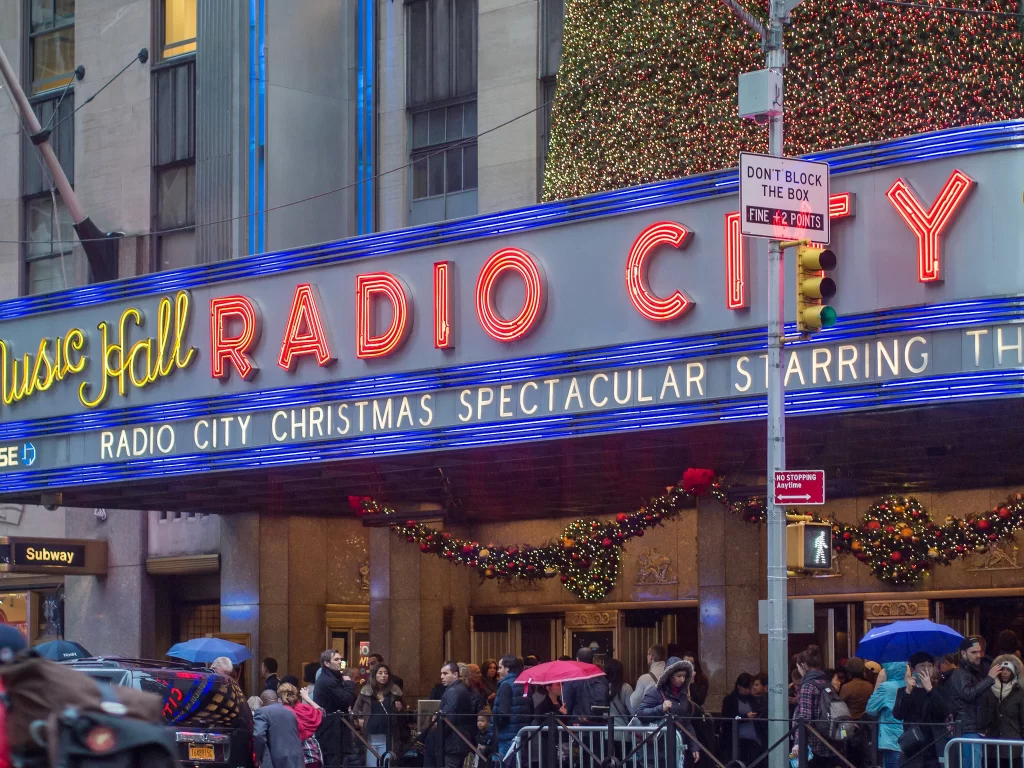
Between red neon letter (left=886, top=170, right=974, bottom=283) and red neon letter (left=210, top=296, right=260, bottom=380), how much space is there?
9.52 m

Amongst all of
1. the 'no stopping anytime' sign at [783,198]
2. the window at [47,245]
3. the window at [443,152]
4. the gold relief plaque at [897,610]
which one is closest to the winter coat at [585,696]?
the 'no stopping anytime' sign at [783,198]

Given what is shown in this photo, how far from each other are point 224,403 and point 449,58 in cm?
902

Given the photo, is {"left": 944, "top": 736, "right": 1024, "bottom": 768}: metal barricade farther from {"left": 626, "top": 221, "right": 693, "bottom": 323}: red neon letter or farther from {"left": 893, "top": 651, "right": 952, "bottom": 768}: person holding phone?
{"left": 626, "top": 221, "right": 693, "bottom": 323}: red neon letter

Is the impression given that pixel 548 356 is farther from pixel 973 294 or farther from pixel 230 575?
pixel 230 575

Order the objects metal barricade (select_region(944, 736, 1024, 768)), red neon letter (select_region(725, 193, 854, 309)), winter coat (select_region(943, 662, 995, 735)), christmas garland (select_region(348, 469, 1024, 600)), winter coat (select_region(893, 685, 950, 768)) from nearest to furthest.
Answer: metal barricade (select_region(944, 736, 1024, 768))
winter coat (select_region(893, 685, 950, 768))
winter coat (select_region(943, 662, 995, 735))
red neon letter (select_region(725, 193, 854, 309))
christmas garland (select_region(348, 469, 1024, 600))

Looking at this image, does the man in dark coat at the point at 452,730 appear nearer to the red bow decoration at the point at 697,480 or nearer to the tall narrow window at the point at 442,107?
the red bow decoration at the point at 697,480

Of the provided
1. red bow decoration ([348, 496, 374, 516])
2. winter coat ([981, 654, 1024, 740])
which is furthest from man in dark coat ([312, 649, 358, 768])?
winter coat ([981, 654, 1024, 740])

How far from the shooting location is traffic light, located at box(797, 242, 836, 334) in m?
16.3

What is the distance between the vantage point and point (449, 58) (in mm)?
30594

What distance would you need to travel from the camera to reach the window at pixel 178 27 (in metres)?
33.3

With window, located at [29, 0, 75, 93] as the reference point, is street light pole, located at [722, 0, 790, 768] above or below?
below

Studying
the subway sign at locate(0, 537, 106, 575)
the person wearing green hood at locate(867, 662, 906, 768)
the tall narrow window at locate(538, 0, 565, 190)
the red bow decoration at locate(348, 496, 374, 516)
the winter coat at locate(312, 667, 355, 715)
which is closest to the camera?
the person wearing green hood at locate(867, 662, 906, 768)

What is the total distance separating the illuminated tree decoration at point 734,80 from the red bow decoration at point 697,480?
3904 mm

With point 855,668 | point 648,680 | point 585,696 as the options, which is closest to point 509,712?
point 585,696
